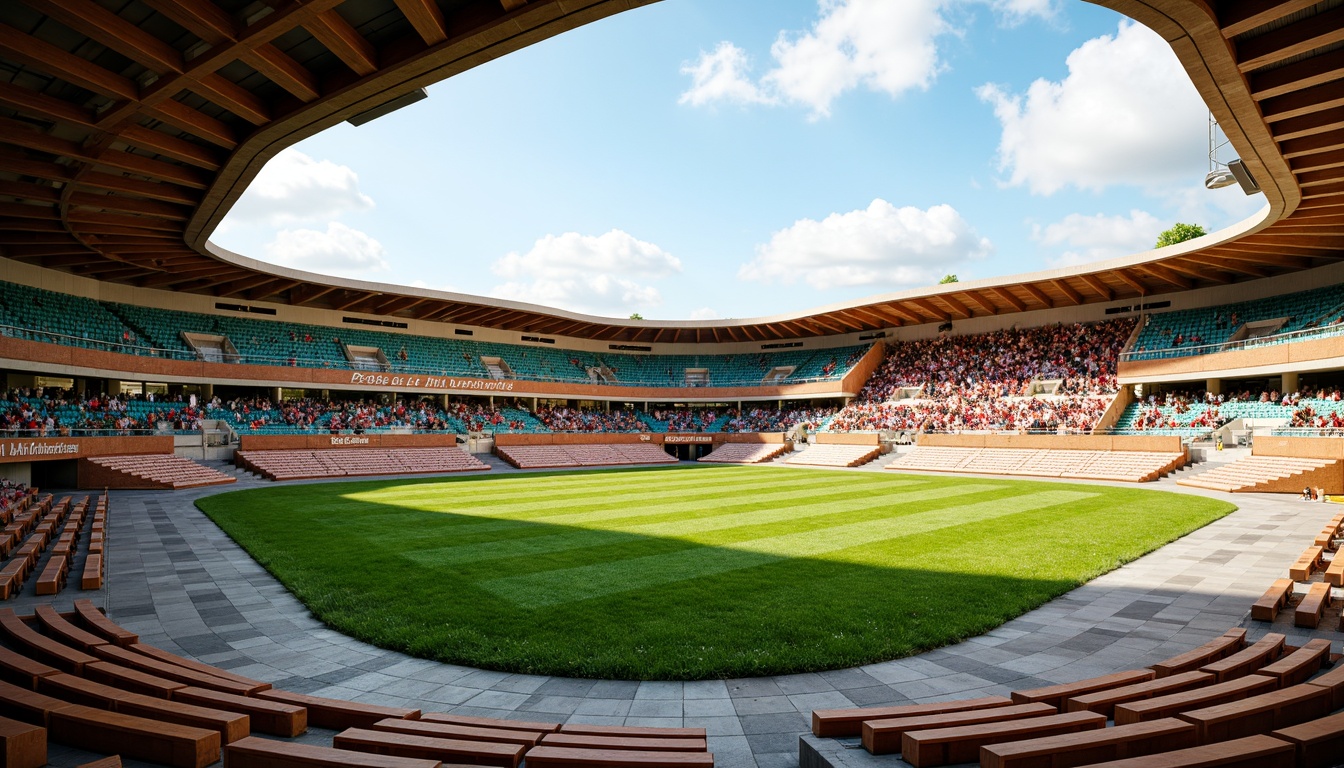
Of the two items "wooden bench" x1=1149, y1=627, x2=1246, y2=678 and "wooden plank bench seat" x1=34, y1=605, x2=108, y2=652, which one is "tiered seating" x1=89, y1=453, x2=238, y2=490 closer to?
"wooden plank bench seat" x1=34, y1=605, x2=108, y2=652

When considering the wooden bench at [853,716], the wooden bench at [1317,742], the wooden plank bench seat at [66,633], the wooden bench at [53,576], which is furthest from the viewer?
the wooden bench at [53,576]

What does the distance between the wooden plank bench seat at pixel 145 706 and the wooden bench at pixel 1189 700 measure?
6.14m

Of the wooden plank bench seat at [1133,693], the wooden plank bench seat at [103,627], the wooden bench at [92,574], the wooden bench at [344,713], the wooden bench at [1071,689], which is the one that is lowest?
the wooden bench at [92,574]

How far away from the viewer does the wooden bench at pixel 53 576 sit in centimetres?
1023

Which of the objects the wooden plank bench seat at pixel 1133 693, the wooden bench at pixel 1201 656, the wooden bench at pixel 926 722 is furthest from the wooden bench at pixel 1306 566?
the wooden bench at pixel 926 722

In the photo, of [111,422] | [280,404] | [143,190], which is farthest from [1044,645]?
[280,404]

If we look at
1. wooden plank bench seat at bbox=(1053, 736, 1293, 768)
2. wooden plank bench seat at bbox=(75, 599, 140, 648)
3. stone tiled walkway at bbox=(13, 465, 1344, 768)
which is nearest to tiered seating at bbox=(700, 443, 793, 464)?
stone tiled walkway at bbox=(13, 465, 1344, 768)

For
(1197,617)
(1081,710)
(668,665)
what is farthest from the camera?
(1197,617)

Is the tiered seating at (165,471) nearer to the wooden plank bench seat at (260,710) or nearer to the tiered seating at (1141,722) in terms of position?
the wooden plank bench seat at (260,710)

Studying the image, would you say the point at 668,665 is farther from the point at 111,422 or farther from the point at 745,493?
the point at 111,422

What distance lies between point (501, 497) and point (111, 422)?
64.5ft

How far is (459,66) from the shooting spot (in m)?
10.8

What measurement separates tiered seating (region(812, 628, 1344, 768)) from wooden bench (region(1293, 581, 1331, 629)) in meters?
2.88

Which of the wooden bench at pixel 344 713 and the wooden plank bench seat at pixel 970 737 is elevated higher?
the wooden plank bench seat at pixel 970 737
